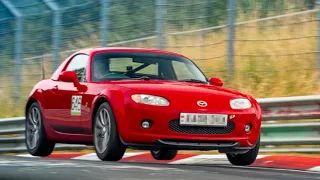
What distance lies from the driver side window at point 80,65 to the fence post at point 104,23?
12.4 feet

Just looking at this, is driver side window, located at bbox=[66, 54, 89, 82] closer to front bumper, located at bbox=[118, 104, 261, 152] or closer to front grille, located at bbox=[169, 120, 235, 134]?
front bumper, located at bbox=[118, 104, 261, 152]

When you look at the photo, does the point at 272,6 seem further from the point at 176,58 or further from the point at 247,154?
the point at 247,154

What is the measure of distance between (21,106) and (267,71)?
537 centimetres

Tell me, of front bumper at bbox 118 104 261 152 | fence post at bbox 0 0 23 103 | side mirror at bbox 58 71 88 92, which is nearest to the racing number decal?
side mirror at bbox 58 71 88 92

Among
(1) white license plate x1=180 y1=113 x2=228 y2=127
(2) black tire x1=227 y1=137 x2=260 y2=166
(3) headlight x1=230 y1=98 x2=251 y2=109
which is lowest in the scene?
(2) black tire x1=227 y1=137 x2=260 y2=166

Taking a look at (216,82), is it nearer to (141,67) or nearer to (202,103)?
(141,67)

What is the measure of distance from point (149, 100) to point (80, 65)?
1.97m

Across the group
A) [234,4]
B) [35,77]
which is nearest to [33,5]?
[35,77]

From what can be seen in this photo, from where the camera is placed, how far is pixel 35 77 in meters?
16.8

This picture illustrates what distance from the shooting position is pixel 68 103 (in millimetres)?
10328

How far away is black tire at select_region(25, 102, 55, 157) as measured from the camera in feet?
36.2

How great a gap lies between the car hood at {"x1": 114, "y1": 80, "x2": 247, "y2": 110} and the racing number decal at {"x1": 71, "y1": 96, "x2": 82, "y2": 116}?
0.68 metres

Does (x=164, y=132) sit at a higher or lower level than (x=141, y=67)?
lower

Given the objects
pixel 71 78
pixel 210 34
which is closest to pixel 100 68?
pixel 71 78
